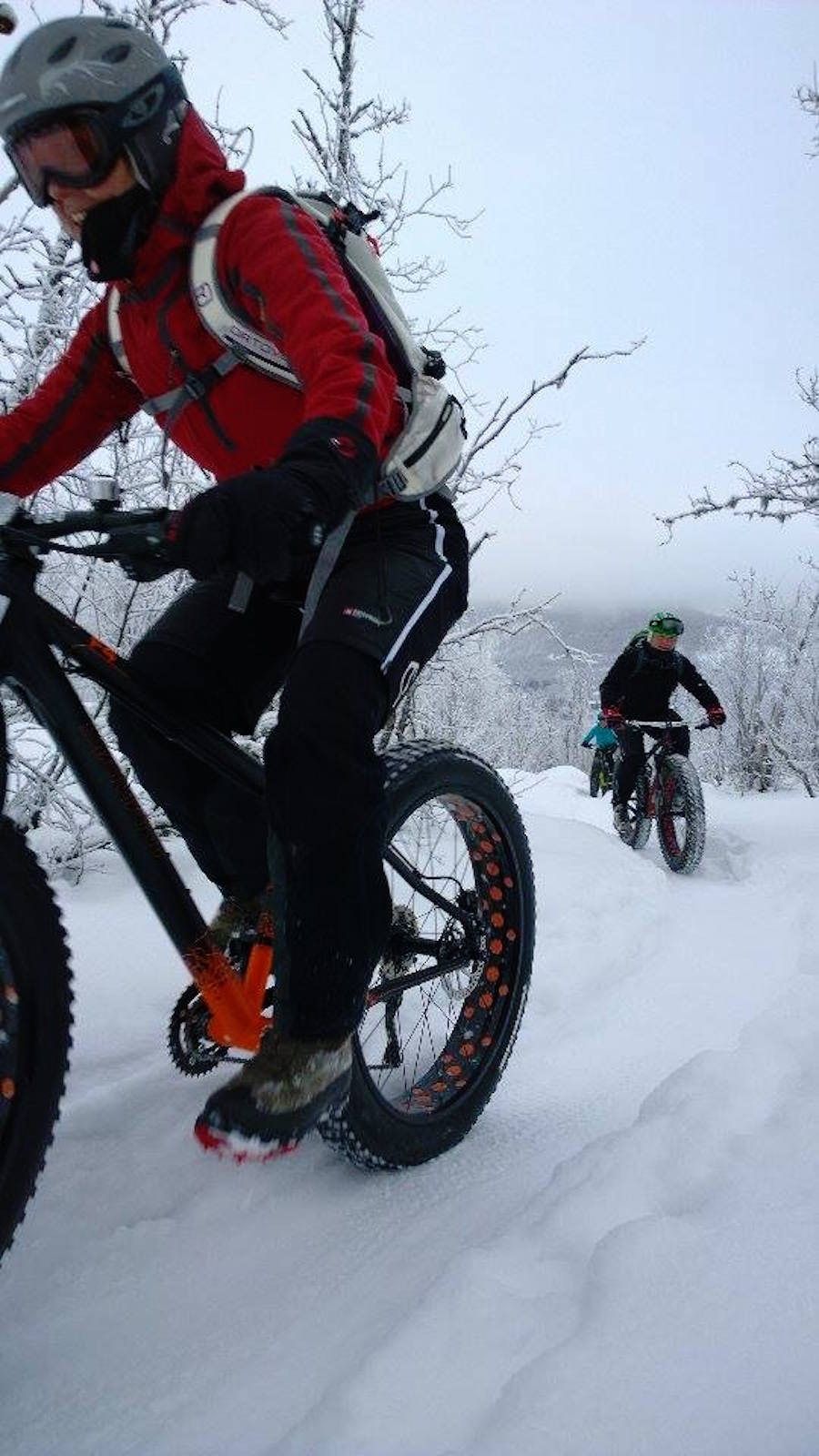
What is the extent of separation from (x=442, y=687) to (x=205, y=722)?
765 centimetres

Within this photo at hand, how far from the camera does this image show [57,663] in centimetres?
169

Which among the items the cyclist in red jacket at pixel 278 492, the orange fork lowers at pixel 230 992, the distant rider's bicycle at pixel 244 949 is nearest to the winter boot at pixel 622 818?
the distant rider's bicycle at pixel 244 949

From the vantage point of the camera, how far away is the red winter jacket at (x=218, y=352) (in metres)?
1.64

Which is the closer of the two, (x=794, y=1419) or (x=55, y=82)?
(x=794, y=1419)

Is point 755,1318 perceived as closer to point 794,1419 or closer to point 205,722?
point 794,1419

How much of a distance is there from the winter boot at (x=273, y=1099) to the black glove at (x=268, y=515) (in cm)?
93

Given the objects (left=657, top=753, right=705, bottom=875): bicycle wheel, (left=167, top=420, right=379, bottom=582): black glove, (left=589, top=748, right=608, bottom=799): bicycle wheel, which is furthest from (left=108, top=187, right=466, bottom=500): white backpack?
(left=589, top=748, right=608, bottom=799): bicycle wheel

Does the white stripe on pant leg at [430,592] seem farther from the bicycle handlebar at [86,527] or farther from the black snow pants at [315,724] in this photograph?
the bicycle handlebar at [86,527]

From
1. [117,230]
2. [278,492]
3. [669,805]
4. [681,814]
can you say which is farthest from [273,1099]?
[669,805]

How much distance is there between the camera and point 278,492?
4.56 feet

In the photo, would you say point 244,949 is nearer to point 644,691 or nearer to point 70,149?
point 70,149

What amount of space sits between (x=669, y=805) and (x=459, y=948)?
6164 mm

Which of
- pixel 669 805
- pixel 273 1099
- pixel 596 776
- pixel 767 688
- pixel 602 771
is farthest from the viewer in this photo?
pixel 767 688

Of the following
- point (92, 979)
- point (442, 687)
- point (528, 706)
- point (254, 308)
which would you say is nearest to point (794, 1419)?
point (254, 308)
